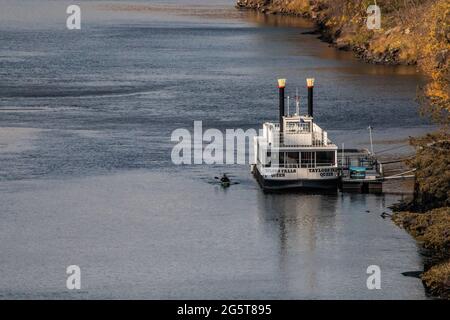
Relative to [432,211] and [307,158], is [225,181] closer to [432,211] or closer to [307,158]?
[307,158]

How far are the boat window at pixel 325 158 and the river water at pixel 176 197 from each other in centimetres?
205

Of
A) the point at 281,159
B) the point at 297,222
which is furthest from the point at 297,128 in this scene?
the point at 297,222

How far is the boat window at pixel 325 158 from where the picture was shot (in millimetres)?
70562

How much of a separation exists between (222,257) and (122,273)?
4.67m

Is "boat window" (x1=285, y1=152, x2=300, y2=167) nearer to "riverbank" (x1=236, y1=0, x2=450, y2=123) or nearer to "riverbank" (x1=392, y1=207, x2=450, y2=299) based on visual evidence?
"riverbank" (x1=392, y1=207, x2=450, y2=299)

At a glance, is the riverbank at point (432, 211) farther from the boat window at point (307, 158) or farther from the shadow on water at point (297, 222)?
the boat window at point (307, 158)

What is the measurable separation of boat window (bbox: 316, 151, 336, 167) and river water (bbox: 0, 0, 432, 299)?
6.72 ft

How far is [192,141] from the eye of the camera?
281 ft

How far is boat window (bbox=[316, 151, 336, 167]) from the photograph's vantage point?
232 ft

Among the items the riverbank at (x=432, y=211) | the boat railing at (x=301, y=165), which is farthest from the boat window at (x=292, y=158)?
the riverbank at (x=432, y=211)

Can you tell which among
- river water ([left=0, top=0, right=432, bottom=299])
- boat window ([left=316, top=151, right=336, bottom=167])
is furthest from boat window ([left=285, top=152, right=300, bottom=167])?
river water ([left=0, top=0, right=432, bottom=299])

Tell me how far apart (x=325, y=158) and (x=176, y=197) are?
7878 mm

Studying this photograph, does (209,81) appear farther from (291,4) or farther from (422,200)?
(291,4)
